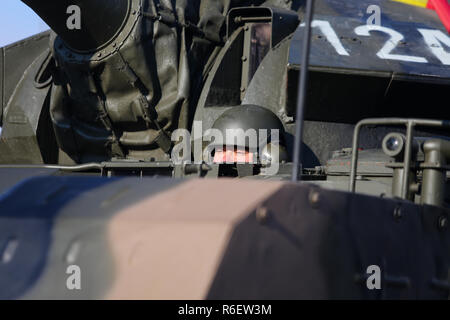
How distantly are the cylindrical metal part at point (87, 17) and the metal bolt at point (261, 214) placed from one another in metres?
4.48

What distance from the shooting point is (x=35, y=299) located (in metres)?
2.58

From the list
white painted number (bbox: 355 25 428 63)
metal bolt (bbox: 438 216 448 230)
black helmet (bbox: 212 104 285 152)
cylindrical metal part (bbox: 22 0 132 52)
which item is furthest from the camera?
cylindrical metal part (bbox: 22 0 132 52)

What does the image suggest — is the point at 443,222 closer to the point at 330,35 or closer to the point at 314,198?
the point at 314,198

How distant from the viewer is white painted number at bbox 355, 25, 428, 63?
5.41 m

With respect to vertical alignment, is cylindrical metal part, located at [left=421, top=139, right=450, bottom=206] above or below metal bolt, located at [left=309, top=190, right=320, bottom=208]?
below

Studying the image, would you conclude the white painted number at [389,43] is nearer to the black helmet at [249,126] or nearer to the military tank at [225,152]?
the military tank at [225,152]

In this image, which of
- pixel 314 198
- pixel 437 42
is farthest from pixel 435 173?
pixel 437 42

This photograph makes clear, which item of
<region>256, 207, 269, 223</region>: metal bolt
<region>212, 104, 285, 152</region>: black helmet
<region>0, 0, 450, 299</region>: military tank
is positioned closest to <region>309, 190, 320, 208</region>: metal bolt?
<region>0, 0, 450, 299</region>: military tank

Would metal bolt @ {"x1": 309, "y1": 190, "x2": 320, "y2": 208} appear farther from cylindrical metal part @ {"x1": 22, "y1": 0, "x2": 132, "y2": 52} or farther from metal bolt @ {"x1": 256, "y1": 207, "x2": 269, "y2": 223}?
cylindrical metal part @ {"x1": 22, "y1": 0, "x2": 132, "y2": 52}

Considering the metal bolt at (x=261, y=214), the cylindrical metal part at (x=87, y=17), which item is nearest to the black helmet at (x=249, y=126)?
the cylindrical metal part at (x=87, y=17)

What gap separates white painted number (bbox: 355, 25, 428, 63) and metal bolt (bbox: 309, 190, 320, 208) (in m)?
3.05

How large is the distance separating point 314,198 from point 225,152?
8.98ft

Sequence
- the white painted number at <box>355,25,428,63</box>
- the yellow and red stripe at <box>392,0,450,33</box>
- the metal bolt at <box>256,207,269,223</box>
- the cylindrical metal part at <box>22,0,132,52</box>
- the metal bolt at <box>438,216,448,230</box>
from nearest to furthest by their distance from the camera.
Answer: the metal bolt at <box>256,207,269,223</box>
the metal bolt at <box>438,216,448,230</box>
the white painted number at <box>355,25,428,63</box>
the yellow and red stripe at <box>392,0,450,33</box>
the cylindrical metal part at <box>22,0,132,52</box>

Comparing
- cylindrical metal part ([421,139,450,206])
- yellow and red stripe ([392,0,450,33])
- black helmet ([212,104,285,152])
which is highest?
yellow and red stripe ([392,0,450,33])
